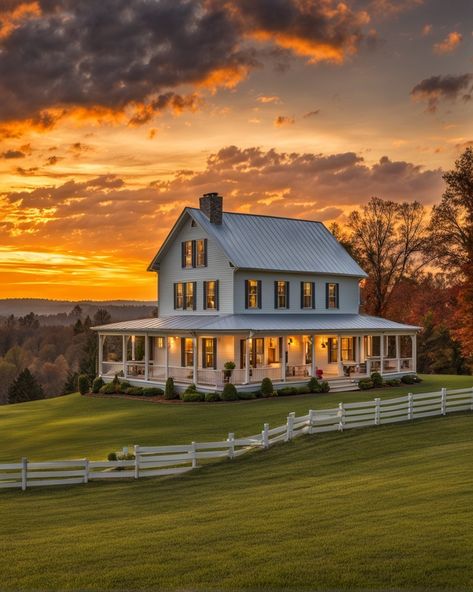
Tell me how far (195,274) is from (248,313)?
465 centimetres

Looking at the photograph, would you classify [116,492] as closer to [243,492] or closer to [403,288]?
[243,492]

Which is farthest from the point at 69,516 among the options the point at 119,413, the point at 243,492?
the point at 119,413

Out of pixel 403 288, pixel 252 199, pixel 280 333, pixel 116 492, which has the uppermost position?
pixel 252 199

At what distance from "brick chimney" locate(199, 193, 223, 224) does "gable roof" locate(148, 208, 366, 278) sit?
327mm

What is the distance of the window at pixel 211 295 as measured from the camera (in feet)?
143

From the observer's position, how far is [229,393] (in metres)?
36.4

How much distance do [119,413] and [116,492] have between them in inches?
653

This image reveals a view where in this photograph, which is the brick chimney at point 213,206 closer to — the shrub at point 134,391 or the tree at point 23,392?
the shrub at point 134,391

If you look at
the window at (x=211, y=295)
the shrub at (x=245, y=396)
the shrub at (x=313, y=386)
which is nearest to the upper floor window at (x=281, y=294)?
the window at (x=211, y=295)

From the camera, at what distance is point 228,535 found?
485 inches

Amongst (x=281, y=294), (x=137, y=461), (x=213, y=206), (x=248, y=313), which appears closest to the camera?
(x=137, y=461)

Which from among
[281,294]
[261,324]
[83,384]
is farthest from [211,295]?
[83,384]

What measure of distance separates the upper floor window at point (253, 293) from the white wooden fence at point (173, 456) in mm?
15431

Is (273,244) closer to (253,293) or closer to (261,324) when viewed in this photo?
(253,293)
